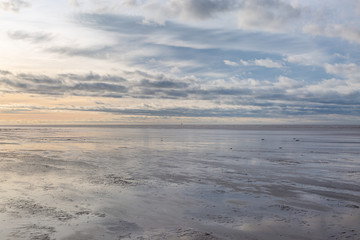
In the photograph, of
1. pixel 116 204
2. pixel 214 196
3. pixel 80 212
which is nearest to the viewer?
pixel 80 212

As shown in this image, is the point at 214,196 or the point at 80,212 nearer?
the point at 80,212

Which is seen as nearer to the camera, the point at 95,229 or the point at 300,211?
the point at 95,229

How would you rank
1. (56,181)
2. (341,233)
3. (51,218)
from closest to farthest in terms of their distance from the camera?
(341,233), (51,218), (56,181)

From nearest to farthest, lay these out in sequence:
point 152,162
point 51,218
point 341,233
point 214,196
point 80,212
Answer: point 341,233, point 51,218, point 80,212, point 214,196, point 152,162

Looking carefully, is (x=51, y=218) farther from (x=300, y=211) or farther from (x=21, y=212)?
(x=300, y=211)

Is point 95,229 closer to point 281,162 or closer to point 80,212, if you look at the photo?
point 80,212

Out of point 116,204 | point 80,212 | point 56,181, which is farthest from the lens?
point 56,181

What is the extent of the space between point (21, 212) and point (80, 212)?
6.06ft

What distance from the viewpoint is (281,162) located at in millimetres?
21109

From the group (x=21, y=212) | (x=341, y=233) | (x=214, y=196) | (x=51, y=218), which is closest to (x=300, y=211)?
(x=341, y=233)

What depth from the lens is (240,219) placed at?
8695mm

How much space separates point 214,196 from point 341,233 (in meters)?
4.82

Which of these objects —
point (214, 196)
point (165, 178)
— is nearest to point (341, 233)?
point (214, 196)

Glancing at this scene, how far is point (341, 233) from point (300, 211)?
6.37 ft
